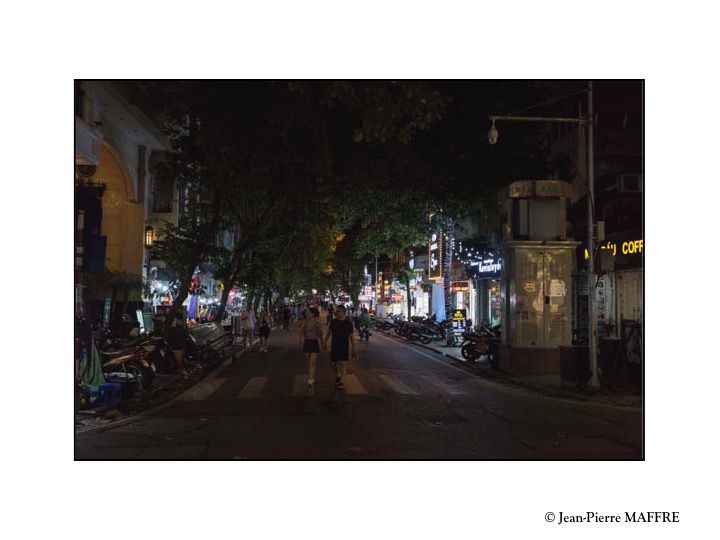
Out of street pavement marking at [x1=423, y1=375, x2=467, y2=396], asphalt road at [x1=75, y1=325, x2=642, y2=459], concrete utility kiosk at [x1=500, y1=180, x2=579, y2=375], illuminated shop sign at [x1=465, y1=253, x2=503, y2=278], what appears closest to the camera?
asphalt road at [x1=75, y1=325, x2=642, y2=459]

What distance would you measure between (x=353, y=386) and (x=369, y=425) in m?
5.08

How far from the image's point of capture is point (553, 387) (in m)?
15.6

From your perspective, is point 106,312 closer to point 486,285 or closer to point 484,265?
point 484,265

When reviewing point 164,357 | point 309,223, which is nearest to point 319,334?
point 164,357

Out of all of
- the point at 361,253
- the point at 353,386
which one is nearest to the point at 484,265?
the point at 361,253

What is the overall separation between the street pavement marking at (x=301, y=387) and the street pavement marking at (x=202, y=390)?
1.89 meters

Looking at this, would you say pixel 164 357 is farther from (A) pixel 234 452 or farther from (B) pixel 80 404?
(A) pixel 234 452

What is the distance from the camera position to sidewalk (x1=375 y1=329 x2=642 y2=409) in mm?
13641

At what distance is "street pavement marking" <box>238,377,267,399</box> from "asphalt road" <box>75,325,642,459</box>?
0.02 m

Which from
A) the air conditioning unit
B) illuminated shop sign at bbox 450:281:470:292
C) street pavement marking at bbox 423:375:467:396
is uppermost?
the air conditioning unit

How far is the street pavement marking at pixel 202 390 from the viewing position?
13914 mm

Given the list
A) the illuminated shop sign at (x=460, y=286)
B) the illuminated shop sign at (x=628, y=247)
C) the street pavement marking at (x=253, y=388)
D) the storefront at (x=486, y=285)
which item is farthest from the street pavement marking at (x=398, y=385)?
the illuminated shop sign at (x=460, y=286)

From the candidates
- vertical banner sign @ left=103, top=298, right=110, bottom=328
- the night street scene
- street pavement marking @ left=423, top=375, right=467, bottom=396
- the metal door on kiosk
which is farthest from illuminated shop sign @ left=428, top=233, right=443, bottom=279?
vertical banner sign @ left=103, top=298, right=110, bottom=328

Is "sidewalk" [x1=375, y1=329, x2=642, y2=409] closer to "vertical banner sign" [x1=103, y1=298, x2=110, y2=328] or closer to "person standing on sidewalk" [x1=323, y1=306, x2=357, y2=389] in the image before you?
"person standing on sidewalk" [x1=323, y1=306, x2=357, y2=389]
